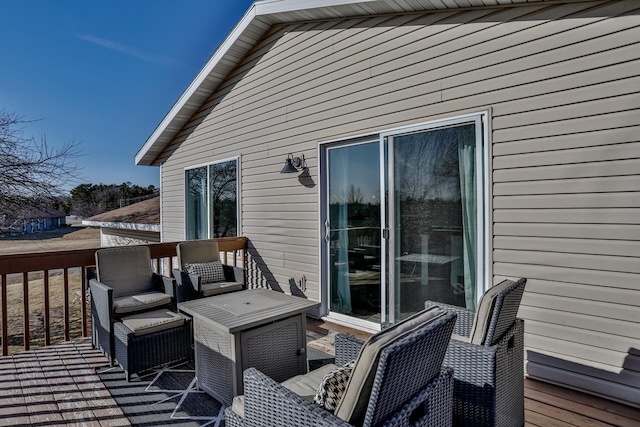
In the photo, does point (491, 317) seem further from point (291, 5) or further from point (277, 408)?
point (291, 5)

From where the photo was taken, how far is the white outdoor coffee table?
233 centimetres

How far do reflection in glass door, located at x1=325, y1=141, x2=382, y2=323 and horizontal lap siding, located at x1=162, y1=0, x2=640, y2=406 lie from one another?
360 mm

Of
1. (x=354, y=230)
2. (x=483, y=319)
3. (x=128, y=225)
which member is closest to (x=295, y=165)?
(x=354, y=230)

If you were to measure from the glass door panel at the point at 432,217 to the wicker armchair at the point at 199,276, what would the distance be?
1957 millimetres

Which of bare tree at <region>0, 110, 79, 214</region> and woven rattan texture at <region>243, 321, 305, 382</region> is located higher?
bare tree at <region>0, 110, 79, 214</region>

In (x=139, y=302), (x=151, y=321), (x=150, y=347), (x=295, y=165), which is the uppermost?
(x=295, y=165)

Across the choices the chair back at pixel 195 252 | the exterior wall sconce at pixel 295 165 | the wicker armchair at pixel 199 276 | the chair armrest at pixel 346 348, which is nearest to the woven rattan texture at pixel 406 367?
the chair armrest at pixel 346 348

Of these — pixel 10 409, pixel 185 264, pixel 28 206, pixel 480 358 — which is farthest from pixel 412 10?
pixel 28 206

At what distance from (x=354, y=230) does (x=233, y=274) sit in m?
1.67

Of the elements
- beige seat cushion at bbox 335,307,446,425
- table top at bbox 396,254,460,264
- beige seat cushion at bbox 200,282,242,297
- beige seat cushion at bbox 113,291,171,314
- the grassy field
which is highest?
table top at bbox 396,254,460,264

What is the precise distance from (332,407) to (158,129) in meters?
6.90

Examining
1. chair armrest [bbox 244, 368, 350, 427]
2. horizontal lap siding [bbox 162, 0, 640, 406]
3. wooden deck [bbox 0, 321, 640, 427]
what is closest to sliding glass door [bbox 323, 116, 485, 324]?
horizontal lap siding [bbox 162, 0, 640, 406]

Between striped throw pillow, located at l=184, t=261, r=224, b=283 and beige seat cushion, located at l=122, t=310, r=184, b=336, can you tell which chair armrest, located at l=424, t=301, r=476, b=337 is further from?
striped throw pillow, located at l=184, t=261, r=224, b=283

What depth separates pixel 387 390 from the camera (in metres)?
1.14
